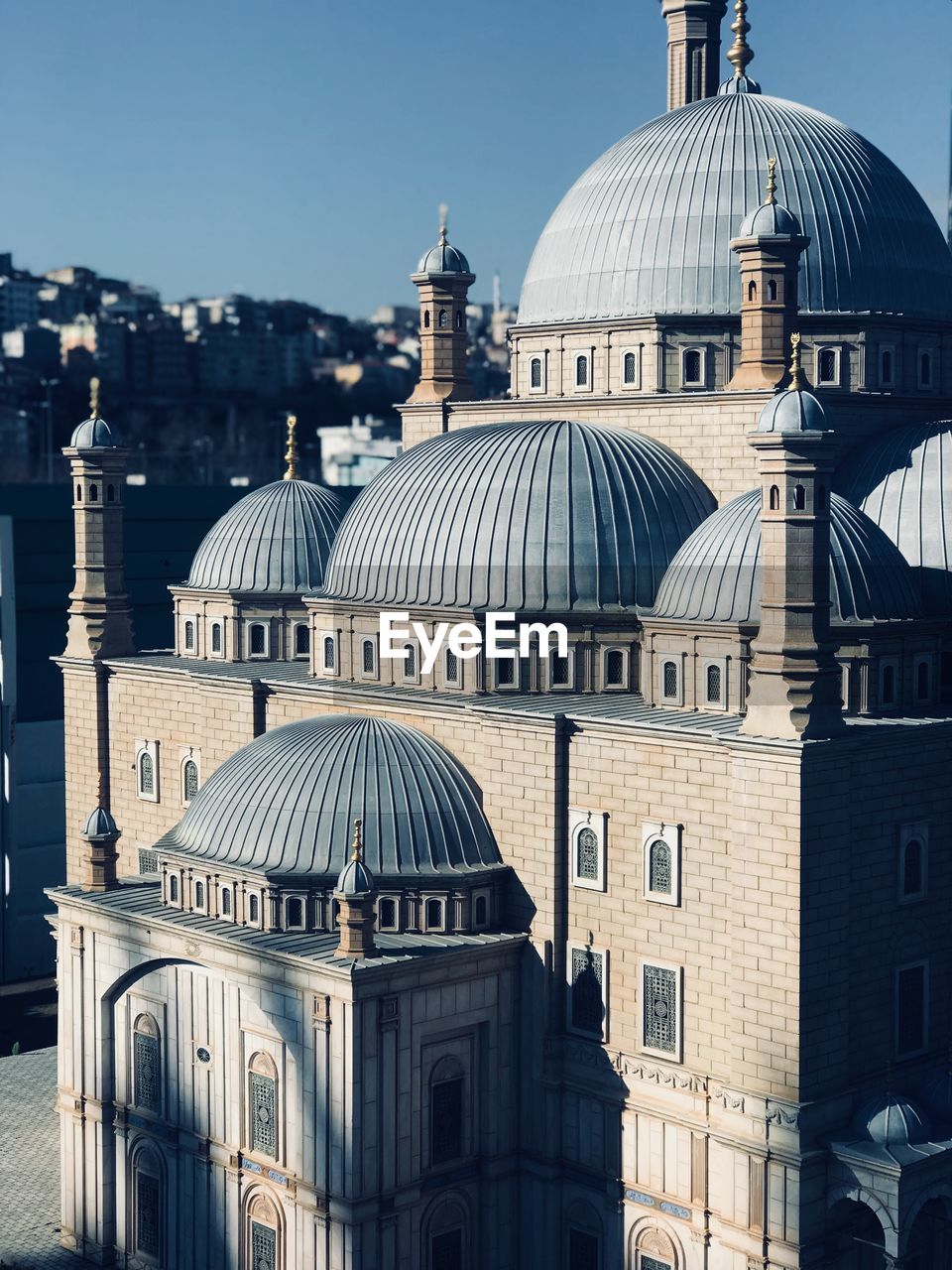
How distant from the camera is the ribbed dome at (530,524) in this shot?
3644 centimetres

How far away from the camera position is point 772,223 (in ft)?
121

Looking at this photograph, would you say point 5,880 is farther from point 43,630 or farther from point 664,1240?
point 664,1240

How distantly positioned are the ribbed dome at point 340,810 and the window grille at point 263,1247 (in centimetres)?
603

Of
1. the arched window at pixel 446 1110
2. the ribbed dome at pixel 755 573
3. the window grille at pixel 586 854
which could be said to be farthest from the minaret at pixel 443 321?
the arched window at pixel 446 1110

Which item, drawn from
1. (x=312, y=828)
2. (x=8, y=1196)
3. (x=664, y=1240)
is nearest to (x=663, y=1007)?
(x=664, y=1240)

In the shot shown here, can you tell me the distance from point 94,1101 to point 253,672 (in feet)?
32.2

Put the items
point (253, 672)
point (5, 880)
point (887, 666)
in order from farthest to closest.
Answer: point (5, 880)
point (253, 672)
point (887, 666)

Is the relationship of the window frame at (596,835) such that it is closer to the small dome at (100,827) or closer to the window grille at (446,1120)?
the window grille at (446,1120)

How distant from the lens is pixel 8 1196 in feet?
127

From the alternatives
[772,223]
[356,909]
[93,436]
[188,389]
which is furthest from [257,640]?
[188,389]

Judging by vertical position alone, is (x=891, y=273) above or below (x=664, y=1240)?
above

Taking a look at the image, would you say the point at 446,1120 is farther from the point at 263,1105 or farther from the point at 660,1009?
the point at 660,1009

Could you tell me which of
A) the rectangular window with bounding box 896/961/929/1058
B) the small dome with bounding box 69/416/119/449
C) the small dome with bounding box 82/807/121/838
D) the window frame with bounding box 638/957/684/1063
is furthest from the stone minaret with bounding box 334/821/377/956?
the small dome with bounding box 69/416/119/449

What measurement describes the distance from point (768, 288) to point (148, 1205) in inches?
806
